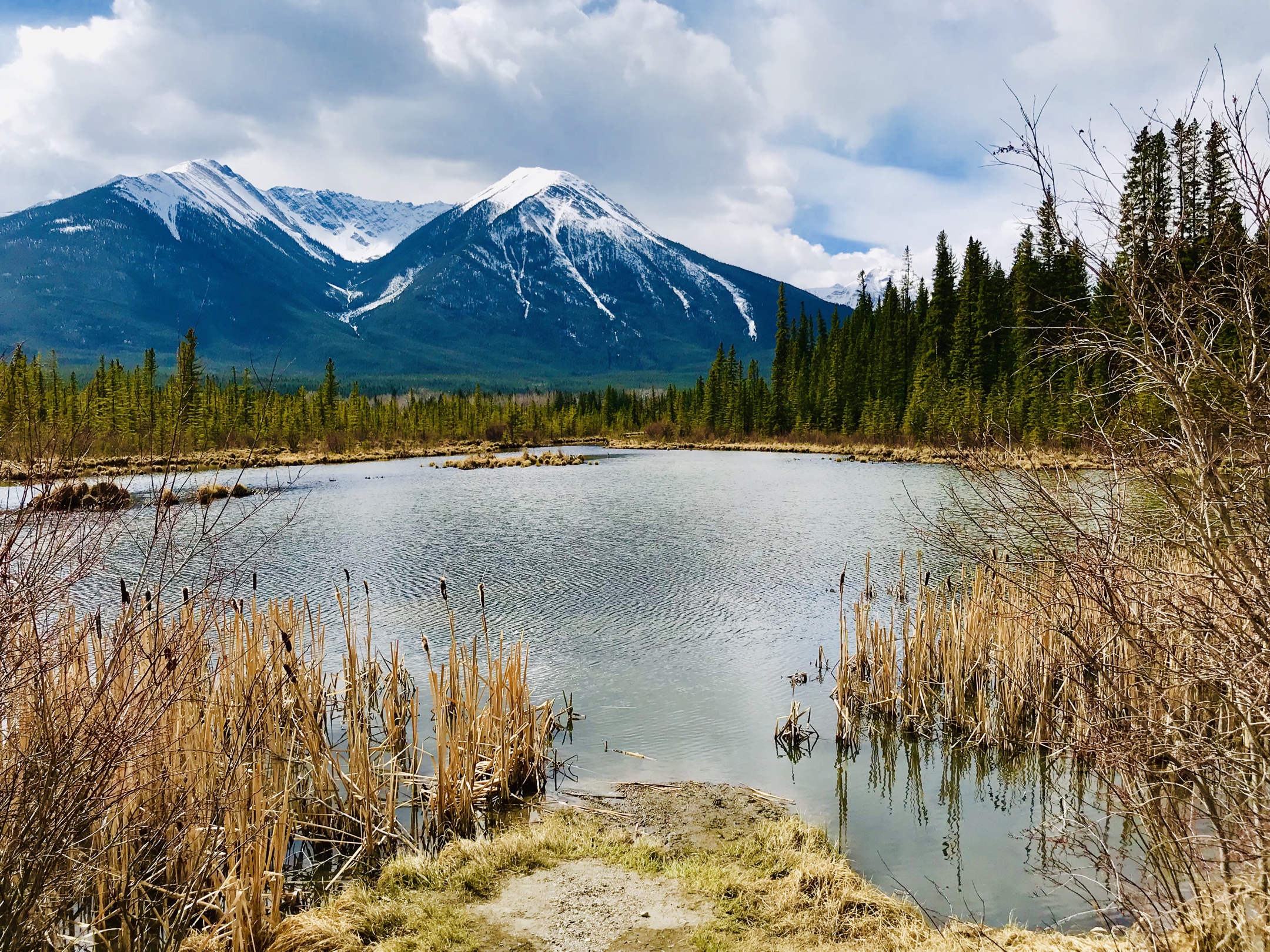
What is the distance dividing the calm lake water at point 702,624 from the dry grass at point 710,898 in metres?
0.73

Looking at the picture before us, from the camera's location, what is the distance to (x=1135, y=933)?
4180mm

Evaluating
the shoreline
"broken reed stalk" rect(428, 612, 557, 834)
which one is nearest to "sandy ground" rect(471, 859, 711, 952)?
"broken reed stalk" rect(428, 612, 557, 834)

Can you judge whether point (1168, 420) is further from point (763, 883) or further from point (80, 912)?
point (80, 912)

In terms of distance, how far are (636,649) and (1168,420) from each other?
9.66 m

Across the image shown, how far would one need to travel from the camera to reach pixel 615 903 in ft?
17.3

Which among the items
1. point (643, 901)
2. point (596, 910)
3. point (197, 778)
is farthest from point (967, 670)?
point (197, 778)

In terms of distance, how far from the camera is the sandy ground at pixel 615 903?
4.82 meters

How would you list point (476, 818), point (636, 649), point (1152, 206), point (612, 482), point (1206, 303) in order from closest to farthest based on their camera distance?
1. point (1206, 303)
2. point (1152, 206)
3. point (476, 818)
4. point (636, 649)
5. point (612, 482)

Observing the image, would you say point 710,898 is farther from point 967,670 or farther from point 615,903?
point 967,670

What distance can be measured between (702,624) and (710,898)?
8.80 m

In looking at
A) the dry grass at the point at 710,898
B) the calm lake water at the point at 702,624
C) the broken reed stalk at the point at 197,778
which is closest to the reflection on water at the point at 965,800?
the calm lake water at the point at 702,624

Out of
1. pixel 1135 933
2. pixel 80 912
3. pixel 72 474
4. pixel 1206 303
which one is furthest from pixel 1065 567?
pixel 80 912

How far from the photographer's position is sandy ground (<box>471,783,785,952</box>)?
4820 mm

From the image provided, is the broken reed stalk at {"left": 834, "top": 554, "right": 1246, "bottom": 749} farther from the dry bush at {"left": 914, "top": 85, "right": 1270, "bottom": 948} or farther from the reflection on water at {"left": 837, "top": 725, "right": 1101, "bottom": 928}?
the dry bush at {"left": 914, "top": 85, "right": 1270, "bottom": 948}
